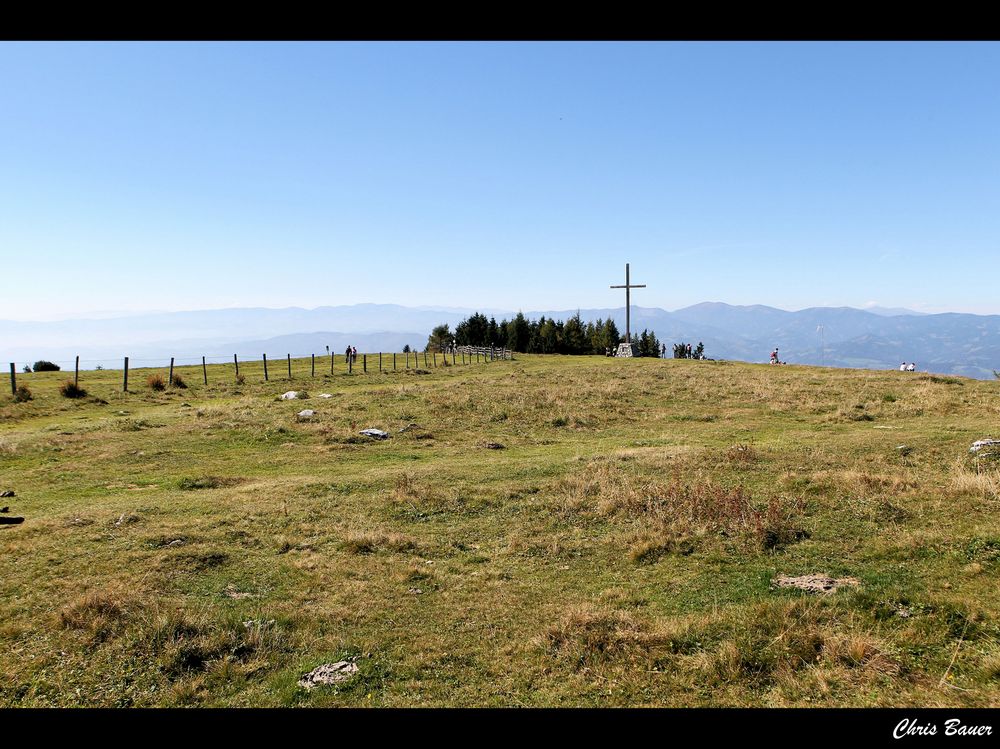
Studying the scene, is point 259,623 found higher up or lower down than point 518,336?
lower down

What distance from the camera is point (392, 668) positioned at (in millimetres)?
7559

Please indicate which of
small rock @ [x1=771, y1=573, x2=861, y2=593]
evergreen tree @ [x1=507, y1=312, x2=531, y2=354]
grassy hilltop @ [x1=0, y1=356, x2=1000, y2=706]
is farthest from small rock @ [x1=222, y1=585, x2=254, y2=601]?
evergreen tree @ [x1=507, y1=312, x2=531, y2=354]

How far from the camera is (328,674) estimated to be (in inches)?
292

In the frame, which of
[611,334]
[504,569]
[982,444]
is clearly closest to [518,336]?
[611,334]

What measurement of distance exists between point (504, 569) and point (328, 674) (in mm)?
4123

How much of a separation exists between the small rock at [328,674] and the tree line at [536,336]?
323ft

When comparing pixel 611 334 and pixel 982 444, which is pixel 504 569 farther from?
pixel 611 334

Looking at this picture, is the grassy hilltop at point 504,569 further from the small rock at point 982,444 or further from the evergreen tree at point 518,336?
the evergreen tree at point 518,336

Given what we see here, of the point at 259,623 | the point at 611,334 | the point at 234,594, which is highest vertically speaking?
the point at 611,334

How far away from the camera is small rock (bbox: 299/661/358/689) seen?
23.7 ft

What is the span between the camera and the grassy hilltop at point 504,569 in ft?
23.2

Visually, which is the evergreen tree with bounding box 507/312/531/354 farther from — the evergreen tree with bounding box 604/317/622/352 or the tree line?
the evergreen tree with bounding box 604/317/622/352

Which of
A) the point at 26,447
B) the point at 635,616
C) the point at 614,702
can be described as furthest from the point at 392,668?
the point at 26,447
